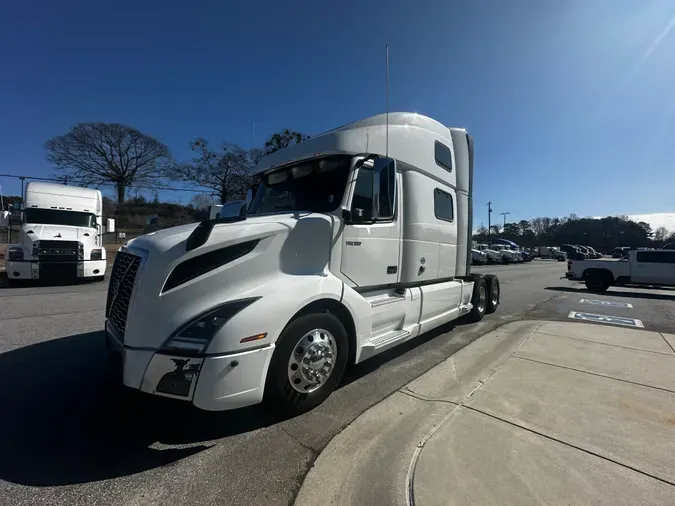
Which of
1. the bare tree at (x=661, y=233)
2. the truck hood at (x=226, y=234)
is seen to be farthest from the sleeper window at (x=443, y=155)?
the bare tree at (x=661, y=233)

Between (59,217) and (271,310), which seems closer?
(271,310)

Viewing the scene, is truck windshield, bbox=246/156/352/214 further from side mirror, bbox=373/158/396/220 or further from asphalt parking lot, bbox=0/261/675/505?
asphalt parking lot, bbox=0/261/675/505

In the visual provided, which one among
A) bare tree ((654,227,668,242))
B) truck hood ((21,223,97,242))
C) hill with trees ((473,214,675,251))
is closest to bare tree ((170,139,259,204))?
truck hood ((21,223,97,242))

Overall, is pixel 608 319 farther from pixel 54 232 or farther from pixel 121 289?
pixel 54 232

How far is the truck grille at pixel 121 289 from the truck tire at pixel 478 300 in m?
5.87

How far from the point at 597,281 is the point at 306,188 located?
46.9 feet

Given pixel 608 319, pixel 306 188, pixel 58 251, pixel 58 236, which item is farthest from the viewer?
pixel 58 236

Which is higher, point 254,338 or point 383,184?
point 383,184

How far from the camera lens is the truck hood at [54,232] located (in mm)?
10781

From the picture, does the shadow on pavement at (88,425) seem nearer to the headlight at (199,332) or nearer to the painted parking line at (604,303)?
the headlight at (199,332)

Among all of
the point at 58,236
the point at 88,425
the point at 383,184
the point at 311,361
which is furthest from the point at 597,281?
the point at 58,236

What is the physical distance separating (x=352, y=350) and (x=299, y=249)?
1.24 metres

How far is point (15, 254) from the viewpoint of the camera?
10.5m

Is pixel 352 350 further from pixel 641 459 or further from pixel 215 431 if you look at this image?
pixel 641 459
